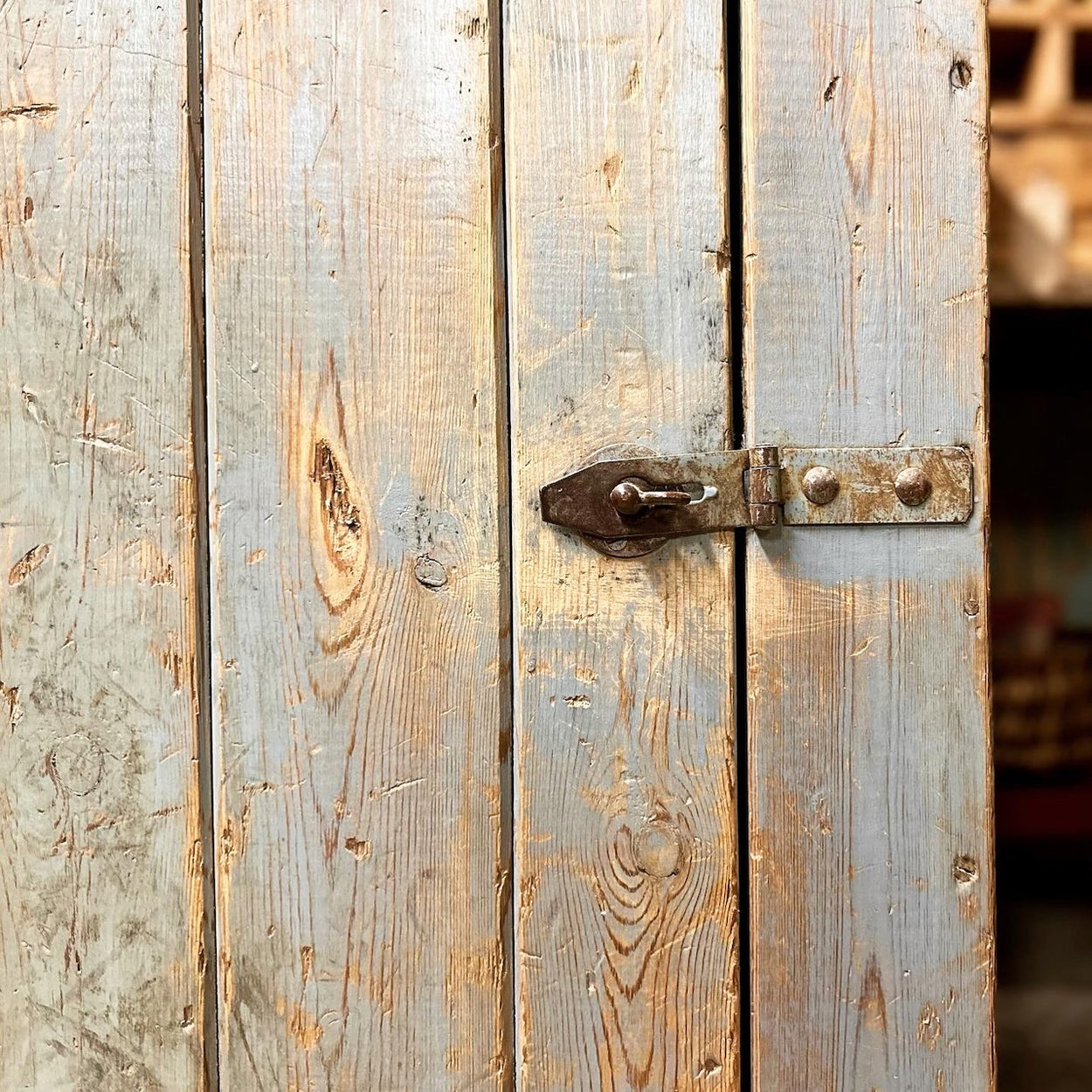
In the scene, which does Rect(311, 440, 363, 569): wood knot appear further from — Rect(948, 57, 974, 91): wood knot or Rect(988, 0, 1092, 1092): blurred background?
Rect(988, 0, 1092, 1092): blurred background

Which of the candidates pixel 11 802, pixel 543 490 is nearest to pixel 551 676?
pixel 543 490

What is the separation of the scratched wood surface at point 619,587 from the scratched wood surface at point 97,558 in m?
0.19

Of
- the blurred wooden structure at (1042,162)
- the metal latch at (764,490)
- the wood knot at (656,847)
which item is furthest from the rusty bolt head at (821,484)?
the blurred wooden structure at (1042,162)

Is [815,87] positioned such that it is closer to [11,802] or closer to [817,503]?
[817,503]

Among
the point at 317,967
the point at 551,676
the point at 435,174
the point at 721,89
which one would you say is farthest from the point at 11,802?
the point at 721,89

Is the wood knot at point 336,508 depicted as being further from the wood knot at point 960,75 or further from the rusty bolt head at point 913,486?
the wood knot at point 960,75

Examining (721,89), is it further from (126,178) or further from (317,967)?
(317,967)

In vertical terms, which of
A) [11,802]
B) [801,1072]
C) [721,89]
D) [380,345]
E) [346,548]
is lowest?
[801,1072]

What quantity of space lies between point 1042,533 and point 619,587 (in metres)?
1.33

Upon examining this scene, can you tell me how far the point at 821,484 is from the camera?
500 millimetres

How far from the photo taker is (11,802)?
0.50 meters

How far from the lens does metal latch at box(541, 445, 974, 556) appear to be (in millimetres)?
497

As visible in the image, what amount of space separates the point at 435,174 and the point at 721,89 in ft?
0.56

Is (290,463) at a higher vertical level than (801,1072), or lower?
higher
